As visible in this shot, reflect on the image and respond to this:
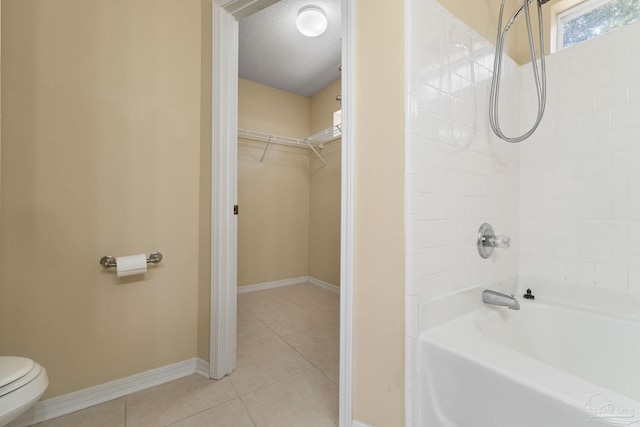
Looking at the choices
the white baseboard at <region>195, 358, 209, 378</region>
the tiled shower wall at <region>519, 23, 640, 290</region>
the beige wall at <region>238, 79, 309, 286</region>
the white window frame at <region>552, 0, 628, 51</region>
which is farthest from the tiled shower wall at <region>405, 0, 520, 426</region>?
the beige wall at <region>238, 79, 309, 286</region>

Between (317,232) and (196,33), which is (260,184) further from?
(196,33)

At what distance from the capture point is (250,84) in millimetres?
3203

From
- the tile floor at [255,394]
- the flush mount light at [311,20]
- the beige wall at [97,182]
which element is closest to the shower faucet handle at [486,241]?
the tile floor at [255,394]

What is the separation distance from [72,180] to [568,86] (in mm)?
2543

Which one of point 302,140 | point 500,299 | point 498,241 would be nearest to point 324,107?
point 302,140

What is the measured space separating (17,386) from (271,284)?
2609 millimetres

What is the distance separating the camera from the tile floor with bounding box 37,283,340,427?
1245 millimetres

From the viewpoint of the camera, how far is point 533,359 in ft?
2.81

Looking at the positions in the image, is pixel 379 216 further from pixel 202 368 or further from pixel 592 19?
pixel 592 19

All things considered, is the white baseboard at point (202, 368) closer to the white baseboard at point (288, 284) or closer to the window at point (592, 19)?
the white baseboard at point (288, 284)

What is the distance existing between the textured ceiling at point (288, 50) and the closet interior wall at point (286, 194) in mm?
208

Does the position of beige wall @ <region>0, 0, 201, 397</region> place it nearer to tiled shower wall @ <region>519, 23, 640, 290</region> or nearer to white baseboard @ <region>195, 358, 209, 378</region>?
white baseboard @ <region>195, 358, 209, 378</region>

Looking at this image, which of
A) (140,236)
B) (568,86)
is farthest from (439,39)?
(140,236)

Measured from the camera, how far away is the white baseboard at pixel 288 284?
3188mm
